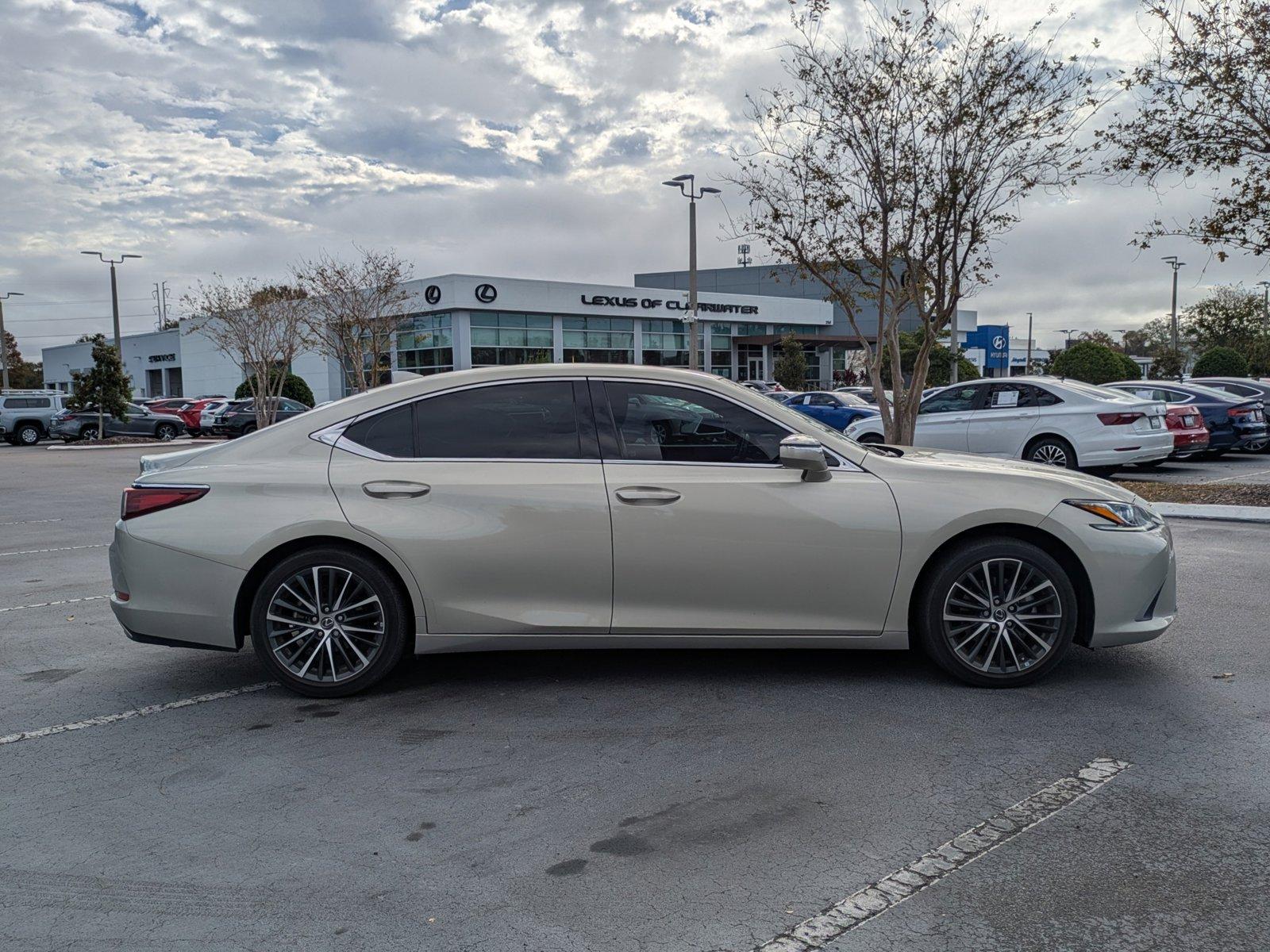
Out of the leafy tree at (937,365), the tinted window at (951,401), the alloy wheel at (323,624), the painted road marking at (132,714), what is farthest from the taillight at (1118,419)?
the leafy tree at (937,365)

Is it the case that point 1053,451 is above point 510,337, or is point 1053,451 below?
below

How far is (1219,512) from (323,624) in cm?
1046

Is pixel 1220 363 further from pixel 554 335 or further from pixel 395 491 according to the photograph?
pixel 395 491

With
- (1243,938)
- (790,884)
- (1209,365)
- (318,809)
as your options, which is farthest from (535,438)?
(1209,365)

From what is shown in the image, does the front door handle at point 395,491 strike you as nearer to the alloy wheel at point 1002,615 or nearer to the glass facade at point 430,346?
the alloy wheel at point 1002,615

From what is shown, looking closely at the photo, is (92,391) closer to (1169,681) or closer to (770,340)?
(1169,681)

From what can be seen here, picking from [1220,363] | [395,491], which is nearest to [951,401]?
[395,491]

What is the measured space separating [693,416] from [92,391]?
3468 centimetres

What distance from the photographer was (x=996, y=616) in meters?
5.14

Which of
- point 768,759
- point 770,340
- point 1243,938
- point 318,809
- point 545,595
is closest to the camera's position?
point 1243,938

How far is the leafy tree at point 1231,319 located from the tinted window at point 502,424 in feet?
211

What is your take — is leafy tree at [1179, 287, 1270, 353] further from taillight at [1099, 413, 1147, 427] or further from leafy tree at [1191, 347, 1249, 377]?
taillight at [1099, 413, 1147, 427]

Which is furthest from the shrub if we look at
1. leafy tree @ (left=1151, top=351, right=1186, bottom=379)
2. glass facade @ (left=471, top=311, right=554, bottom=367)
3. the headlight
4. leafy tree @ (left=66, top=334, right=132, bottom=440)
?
the headlight

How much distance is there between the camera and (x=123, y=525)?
5.23 m
